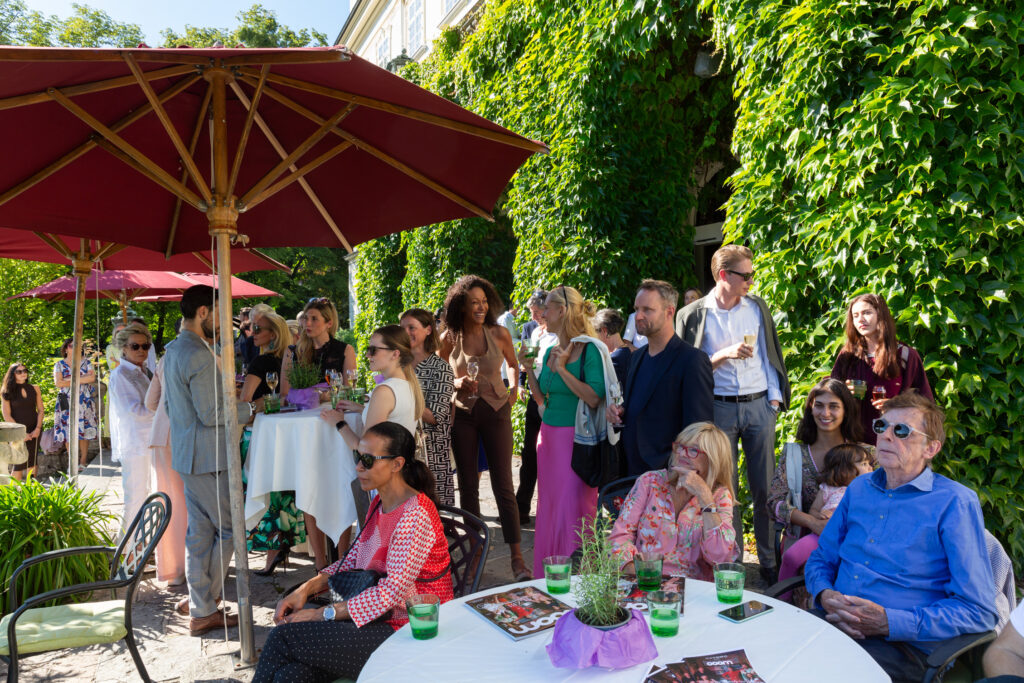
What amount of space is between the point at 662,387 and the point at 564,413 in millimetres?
795

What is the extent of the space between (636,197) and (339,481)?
15.6 feet

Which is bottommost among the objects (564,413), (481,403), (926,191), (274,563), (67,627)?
(274,563)

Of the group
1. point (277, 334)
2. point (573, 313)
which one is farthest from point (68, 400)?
point (573, 313)

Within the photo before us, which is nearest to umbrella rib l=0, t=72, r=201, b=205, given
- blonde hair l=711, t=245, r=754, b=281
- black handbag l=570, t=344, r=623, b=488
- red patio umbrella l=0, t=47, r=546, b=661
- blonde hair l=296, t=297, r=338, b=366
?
red patio umbrella l=0, t=47, r=546, b=661

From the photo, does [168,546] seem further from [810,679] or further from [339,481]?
[810,679]

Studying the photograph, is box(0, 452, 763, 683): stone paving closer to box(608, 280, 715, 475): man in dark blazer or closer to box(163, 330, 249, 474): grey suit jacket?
box(163, 330, 249, 474): grey suit jacket

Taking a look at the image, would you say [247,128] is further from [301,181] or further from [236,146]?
[301,181]

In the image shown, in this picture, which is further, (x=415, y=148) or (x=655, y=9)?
(x=655, y=9)

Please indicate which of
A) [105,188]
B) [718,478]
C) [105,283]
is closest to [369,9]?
[105,283]

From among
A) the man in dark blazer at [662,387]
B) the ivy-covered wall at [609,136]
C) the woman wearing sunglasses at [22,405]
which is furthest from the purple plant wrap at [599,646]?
the woman wearing sunglasses at [22,405]

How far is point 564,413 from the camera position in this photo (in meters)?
4.29

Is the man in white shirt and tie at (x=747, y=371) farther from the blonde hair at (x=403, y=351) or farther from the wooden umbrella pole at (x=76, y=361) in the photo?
the wooden umbrella pole at (x=76, y=361)

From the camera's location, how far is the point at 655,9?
20.9 feet

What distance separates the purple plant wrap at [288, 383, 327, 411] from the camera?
4.80 meters
